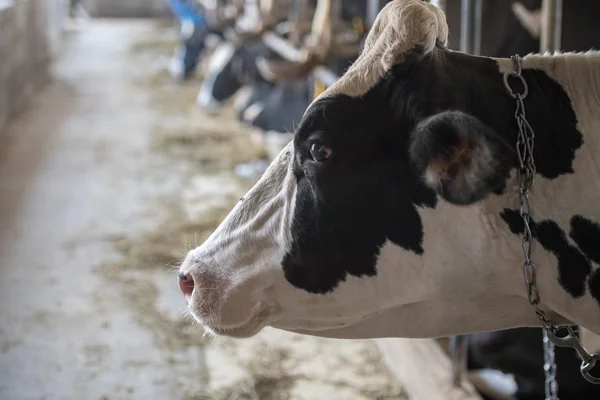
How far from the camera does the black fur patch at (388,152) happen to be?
52.7 inches

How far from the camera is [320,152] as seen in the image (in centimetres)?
142

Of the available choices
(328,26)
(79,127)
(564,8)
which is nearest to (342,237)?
(564,8)

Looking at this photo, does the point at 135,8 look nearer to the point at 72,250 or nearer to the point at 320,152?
the point at 72,250

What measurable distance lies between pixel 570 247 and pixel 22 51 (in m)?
7.89

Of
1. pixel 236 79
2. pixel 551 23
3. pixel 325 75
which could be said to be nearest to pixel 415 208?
pixel 551 23

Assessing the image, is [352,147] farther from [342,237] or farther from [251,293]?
[251,293]

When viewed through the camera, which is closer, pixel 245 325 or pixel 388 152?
pixel 388 152

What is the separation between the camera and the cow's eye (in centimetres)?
142

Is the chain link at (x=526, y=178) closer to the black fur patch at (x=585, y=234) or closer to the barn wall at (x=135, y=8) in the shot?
the black fur patch at (x=585, y=234)

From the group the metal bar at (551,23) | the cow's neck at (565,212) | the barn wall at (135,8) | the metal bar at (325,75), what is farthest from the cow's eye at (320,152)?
the barn wall at (135,8)

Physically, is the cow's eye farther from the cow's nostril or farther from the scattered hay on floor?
the scattered hay on floor

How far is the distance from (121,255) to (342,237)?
291cm

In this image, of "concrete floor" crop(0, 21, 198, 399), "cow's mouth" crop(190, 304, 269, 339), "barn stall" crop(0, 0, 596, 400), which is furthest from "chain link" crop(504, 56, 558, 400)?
"concrete floor" crop(0, 21, 198, 399)

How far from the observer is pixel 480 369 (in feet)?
9.82
